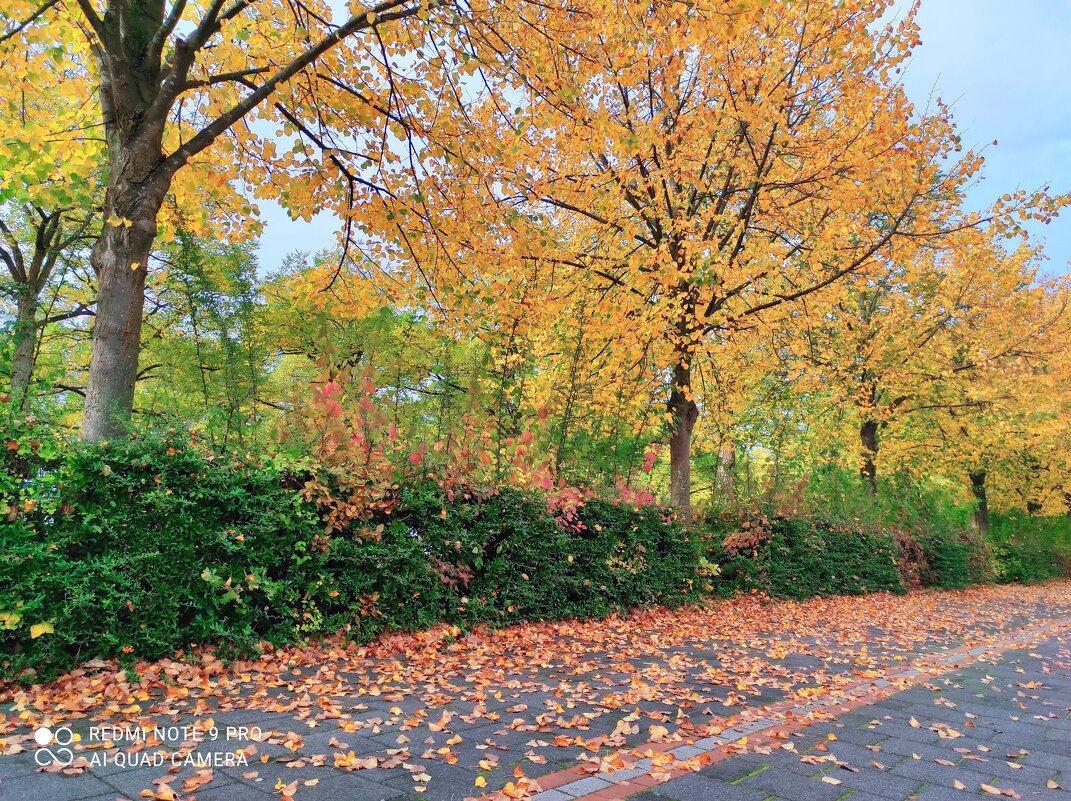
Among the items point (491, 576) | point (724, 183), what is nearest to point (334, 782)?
point (491, 576)

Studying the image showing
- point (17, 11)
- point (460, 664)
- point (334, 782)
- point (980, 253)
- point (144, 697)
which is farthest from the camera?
point (980, 253)

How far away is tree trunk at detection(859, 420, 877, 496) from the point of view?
57.8 ft

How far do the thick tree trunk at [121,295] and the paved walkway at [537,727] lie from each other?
239cm

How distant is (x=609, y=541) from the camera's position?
8.23 m

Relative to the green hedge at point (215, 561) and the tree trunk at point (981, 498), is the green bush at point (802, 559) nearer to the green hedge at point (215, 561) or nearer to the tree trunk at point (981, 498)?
the green hedge at point (215, 561)

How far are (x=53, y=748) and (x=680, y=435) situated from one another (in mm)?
9801

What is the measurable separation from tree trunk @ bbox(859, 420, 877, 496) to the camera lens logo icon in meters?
17.7

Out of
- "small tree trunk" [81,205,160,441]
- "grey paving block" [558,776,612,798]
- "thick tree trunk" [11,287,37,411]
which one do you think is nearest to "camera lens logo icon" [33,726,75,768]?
"thick tree trunk" [11,287,37,411]

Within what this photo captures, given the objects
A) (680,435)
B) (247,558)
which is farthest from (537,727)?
(680,435)

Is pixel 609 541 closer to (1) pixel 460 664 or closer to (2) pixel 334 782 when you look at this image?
(1) pixel 460 664

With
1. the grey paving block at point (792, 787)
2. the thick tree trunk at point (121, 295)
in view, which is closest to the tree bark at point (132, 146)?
the thick tree trunk at point (121, 295)

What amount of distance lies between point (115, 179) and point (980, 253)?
37.2 ft

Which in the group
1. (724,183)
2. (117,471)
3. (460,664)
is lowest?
(460,664)

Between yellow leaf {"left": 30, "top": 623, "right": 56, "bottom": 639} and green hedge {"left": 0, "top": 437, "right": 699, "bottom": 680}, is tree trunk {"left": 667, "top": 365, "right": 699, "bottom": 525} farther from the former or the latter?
yellow leaf {"left": 30, "top": 623, "right": 56, "bottom": 639}
